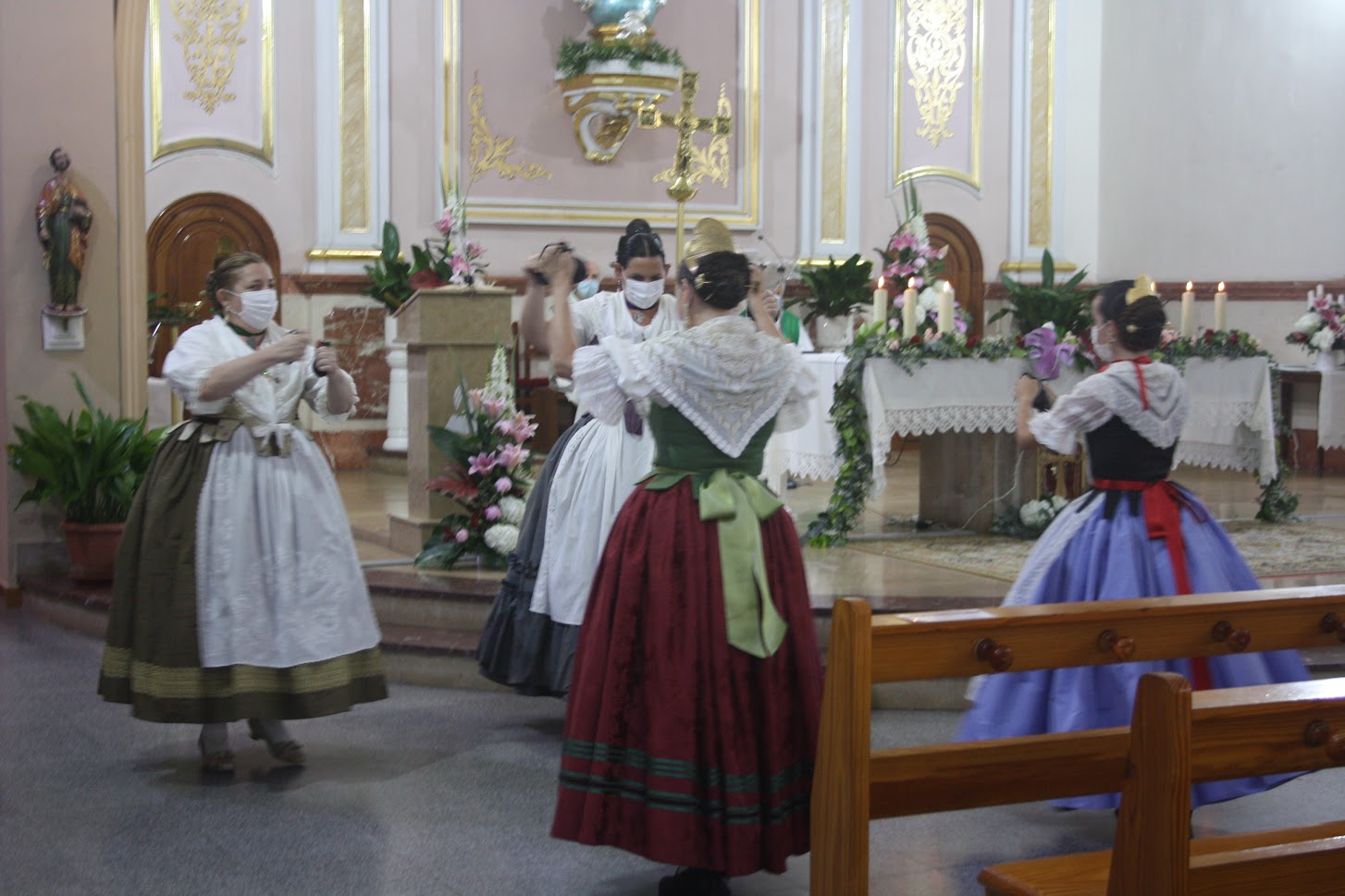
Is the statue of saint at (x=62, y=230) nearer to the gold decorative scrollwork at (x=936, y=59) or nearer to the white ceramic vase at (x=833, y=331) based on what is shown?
the white ceramic vase at (x=833, y=331)

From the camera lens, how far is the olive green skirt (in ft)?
13.3

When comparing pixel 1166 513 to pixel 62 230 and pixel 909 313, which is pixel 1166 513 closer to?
pixel 909 313

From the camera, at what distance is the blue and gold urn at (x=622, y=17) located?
10.2m

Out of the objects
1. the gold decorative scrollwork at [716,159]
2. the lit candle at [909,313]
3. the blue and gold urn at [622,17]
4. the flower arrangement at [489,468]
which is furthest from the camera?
the gold decorative scrollwork at [716,159]

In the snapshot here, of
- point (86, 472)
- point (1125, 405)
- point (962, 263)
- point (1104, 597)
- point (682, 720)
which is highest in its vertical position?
A: point (962, 263)

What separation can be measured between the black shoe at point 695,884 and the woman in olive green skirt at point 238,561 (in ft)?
4.10

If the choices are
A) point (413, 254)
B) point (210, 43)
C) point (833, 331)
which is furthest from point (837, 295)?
point (210, 43)

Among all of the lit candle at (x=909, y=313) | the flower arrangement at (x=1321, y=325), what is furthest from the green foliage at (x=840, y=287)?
the flower arrangement at (x=1321, y=325)

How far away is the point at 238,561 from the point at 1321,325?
786cm

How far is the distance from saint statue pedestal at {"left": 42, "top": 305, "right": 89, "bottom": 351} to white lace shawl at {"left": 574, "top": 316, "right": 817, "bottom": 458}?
13.8 feet

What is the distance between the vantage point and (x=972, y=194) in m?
11.9

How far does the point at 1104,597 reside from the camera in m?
3.83

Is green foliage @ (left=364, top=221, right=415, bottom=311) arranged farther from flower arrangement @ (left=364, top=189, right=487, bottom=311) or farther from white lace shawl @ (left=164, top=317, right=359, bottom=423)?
white lace shawl @ (left=164, top=317, right=359, bottom=423)

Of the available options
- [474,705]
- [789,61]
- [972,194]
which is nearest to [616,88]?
[789,61]
